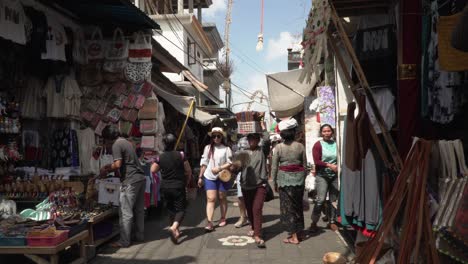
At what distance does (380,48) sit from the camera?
4.62m

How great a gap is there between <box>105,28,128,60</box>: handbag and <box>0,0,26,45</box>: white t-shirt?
205 cm

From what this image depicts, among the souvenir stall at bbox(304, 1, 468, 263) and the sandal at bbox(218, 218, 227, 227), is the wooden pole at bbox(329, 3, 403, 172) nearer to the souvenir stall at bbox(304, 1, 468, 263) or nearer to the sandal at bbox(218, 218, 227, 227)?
the souvenir stall at bbox(304, 1, 468, 263)

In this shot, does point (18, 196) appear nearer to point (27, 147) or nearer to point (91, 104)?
point (27, 147)

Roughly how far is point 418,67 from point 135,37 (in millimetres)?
6121

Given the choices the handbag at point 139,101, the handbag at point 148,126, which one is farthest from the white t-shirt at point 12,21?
the handbag at point 148,126

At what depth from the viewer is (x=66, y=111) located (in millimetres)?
7746

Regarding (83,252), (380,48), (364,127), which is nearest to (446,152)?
(364,127)

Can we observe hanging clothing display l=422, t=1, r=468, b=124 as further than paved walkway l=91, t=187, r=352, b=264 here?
No

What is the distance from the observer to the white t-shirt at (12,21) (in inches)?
232

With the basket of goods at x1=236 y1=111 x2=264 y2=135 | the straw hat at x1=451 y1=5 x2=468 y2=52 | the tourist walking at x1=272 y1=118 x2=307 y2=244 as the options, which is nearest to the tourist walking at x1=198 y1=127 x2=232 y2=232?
the tourist walking at x1=272 y1=118 x2=307 y2=244

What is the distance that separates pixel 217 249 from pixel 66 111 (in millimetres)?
3995

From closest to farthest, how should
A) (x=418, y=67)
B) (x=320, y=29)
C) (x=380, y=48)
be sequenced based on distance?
(x=418, y=67) → (x=320, y=29) → (x=380, y=48)

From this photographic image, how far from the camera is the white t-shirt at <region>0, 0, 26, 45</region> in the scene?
588cm

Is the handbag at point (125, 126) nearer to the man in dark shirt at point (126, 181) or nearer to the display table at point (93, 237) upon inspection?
the man in dark shirt at point (126, 181)
